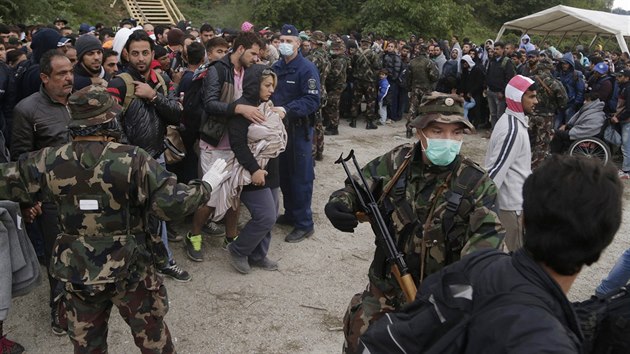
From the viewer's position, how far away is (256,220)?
474 centimetres

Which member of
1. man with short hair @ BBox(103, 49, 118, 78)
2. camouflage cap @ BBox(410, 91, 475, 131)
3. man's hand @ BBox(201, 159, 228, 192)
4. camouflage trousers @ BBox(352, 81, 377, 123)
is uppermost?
camouflage cap @ BBox(410, 91, 475, 131)

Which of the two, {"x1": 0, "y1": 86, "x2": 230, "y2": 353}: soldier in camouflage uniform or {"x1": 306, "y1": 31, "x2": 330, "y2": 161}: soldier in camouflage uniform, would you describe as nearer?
{"x1": 0, "y1": 86, "x2": 230, "y2": 353}: soldier in camouflage uniform

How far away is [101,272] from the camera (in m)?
2.81

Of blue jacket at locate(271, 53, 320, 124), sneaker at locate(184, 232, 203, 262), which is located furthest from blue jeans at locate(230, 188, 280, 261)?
blue jacket at locate(271, 53, 320, 124)

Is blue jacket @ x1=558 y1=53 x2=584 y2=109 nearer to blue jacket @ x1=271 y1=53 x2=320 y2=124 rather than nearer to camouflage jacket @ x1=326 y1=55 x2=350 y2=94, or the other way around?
camouflage jacket @ x1=326 y1=55 x2=350 y2=94

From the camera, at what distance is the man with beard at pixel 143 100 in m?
3.99

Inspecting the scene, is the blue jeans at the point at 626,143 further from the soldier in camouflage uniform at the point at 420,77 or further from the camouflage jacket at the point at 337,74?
the camouflage jacket at the point at 337,74

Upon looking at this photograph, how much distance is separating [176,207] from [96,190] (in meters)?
0.42

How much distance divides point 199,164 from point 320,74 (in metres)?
4.10

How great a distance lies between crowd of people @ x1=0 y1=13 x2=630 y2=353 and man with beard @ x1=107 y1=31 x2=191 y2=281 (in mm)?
11

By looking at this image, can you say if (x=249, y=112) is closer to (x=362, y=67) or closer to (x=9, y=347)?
(x=9, y=347)

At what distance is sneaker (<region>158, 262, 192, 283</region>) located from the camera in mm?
4723

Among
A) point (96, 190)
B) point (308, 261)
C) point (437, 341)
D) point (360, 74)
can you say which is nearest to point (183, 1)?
point (360, 74)

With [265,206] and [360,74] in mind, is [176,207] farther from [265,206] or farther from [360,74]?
[360,74]
